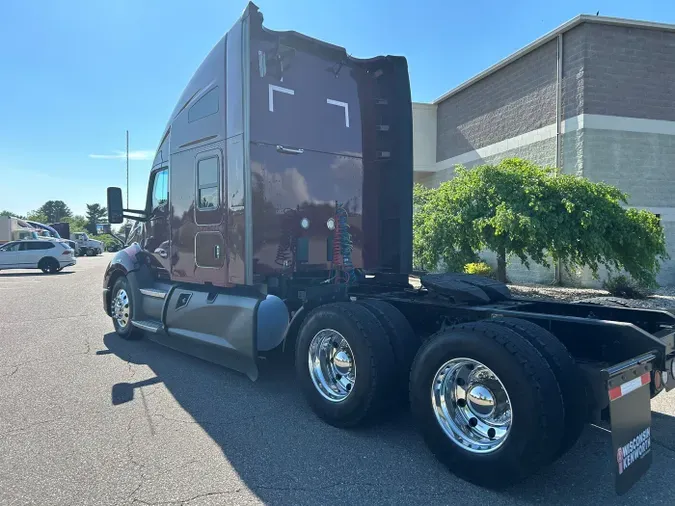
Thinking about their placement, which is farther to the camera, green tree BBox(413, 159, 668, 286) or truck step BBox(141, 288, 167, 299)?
green tree BBox(413, 159, 668, 286)

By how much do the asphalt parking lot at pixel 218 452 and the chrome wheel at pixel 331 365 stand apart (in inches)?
12.0

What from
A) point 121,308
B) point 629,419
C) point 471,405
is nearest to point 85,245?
point 121,308

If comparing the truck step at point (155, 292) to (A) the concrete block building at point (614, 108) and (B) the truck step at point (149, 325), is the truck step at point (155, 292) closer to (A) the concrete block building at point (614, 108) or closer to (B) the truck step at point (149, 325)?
(B) the truck step at point (149, 325)

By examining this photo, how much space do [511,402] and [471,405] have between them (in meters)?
0.40

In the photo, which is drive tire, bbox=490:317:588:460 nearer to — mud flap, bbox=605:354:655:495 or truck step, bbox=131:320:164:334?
mud flap, bbox=605:354:655:495

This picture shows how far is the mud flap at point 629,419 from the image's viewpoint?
8.54 ft

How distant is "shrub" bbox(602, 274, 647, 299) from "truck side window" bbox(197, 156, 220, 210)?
10.3m

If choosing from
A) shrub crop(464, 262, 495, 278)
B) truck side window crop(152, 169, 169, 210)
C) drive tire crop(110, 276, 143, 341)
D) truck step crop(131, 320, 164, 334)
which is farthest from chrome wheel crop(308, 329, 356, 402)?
shrub crop(464, 262, 495, 278)

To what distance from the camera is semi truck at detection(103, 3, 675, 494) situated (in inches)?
110

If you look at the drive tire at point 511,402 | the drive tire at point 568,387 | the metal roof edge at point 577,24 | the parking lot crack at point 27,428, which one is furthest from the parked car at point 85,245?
the drive tire at point 568,387

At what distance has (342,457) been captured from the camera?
3.46m

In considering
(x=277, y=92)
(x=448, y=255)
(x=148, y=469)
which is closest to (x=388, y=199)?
(x=277, y=92)

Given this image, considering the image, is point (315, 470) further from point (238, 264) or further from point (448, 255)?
point (448, 255)

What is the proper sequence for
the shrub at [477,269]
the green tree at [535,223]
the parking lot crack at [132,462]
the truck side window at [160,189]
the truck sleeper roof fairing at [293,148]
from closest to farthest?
the parking lot crack at [132,462] < the truck sleeper roof fairing at [293,148] < the truck side window at [160,189] < the green tree at [535,223] < the shrub at [477,269]
